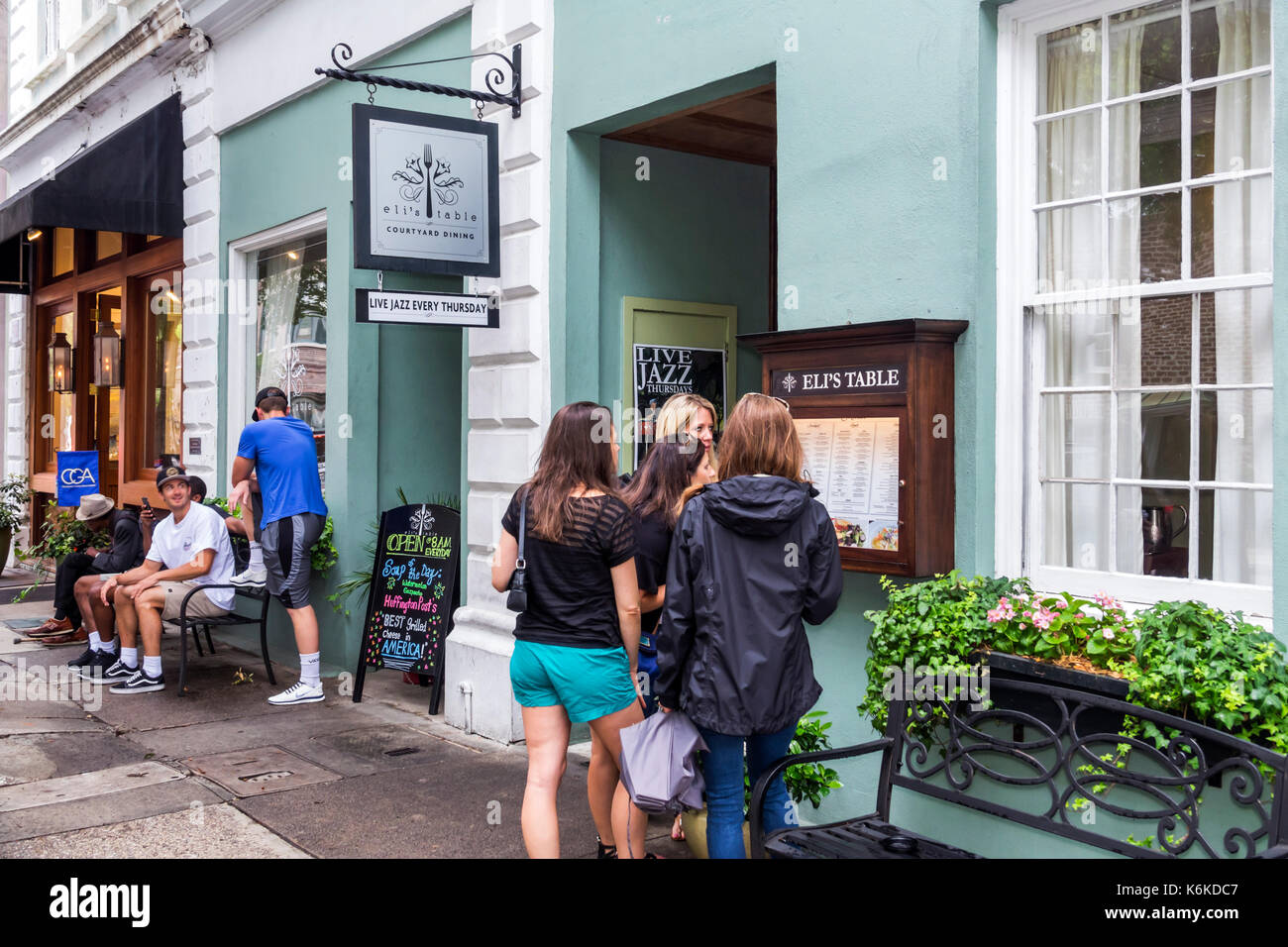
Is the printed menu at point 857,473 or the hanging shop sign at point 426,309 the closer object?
the printed menu at point 857,473

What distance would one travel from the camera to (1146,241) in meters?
4.25

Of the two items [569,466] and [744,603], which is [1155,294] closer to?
[744,603]

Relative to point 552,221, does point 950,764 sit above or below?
below

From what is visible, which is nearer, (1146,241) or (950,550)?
(1146,241)

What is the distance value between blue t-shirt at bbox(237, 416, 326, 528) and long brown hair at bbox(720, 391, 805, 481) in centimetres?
474

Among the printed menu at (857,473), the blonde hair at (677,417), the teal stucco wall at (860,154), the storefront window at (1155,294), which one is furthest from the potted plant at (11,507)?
the storefront window at (1155,294)

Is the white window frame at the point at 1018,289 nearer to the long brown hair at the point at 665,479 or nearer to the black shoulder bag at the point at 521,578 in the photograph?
the long brown hair at the point at 665,479

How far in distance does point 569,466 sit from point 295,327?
6.14 metres

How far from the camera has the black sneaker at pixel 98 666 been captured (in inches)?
329

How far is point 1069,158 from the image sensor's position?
447 cm

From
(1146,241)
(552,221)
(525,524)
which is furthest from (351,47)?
(1146,241)
